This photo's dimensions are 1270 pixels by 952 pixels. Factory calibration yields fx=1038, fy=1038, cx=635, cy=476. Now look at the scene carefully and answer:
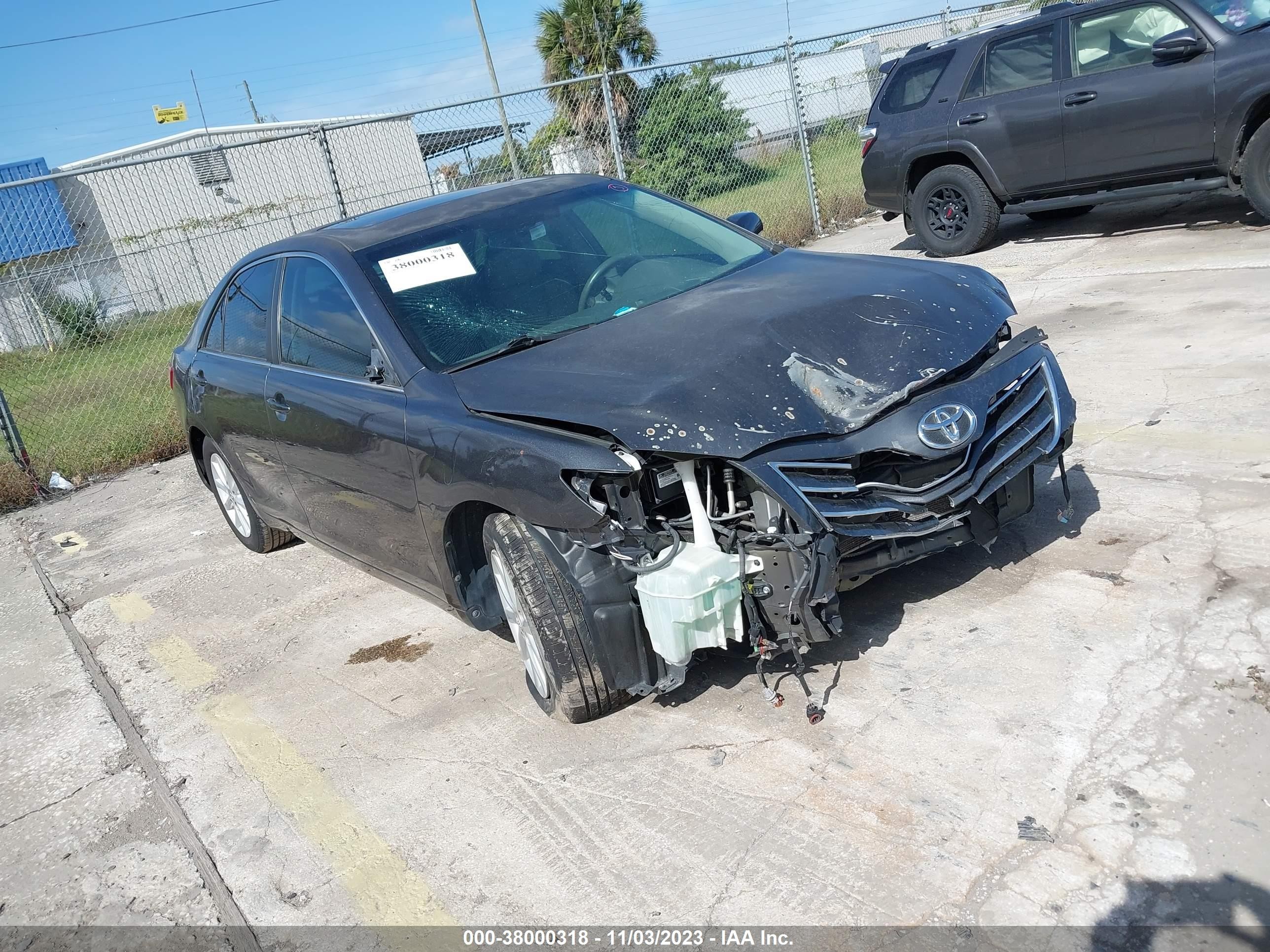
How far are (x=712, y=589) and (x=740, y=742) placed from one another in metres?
0.55

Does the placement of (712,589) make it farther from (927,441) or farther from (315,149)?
(315,149)

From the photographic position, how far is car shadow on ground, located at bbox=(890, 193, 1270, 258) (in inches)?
330

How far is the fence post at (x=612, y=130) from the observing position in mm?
10500

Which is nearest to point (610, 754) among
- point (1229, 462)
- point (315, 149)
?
point (1229, 462)

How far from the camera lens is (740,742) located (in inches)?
124

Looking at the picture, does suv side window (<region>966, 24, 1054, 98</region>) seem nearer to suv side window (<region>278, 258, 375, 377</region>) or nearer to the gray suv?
the gray suv

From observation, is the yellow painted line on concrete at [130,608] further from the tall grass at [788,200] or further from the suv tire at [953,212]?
the tall grass at [788,200]

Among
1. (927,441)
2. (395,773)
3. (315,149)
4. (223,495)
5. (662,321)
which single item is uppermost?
(315,149)

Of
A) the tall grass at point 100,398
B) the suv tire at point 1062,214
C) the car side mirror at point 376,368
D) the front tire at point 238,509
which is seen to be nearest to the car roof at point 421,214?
the car side mirror at point 376,368

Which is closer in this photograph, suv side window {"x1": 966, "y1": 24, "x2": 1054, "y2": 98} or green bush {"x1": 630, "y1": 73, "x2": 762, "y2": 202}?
suv side window {"x1": 966, "y1": 24, "x2": 1054, "y2": 98}

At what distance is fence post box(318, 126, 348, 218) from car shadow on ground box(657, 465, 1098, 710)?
7147 millimetres

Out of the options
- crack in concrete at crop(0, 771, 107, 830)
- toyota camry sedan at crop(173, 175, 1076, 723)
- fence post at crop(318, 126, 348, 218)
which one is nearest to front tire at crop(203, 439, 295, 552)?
toyota camry sedan at crop(173, 175, 1076, 723)

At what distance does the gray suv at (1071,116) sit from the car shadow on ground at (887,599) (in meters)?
4.87

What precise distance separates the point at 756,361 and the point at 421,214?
198cm
